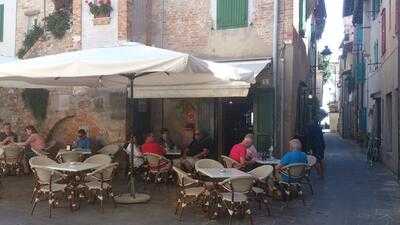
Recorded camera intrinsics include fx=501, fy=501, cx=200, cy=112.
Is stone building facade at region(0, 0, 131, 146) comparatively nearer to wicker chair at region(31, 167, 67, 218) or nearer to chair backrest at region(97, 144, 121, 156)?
chair backrest at region(97, 144, 121, 156)

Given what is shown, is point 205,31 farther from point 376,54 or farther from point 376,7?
point 376,54

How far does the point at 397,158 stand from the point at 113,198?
27.3 feet

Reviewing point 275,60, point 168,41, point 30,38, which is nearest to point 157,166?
point 275,60

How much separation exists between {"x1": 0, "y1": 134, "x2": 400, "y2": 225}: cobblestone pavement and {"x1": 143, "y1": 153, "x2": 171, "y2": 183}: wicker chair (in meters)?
0.28

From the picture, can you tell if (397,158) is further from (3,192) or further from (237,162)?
(3,192)

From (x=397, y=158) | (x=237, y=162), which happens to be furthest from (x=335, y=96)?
(x=237, y=162)

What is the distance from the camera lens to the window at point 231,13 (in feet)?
41.5

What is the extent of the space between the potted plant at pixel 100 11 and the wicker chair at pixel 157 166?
14.3 ft

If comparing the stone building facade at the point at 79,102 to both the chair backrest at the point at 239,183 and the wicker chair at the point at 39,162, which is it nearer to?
the wicker chair at the point at 39,162

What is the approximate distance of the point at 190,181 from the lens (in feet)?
26.1

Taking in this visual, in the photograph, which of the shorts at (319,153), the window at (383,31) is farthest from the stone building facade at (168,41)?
the window at (383,31)

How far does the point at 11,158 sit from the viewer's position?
12070 mm

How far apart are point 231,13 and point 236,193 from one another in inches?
254

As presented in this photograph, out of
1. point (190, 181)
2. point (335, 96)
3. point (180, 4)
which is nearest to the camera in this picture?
point (190, 181)
